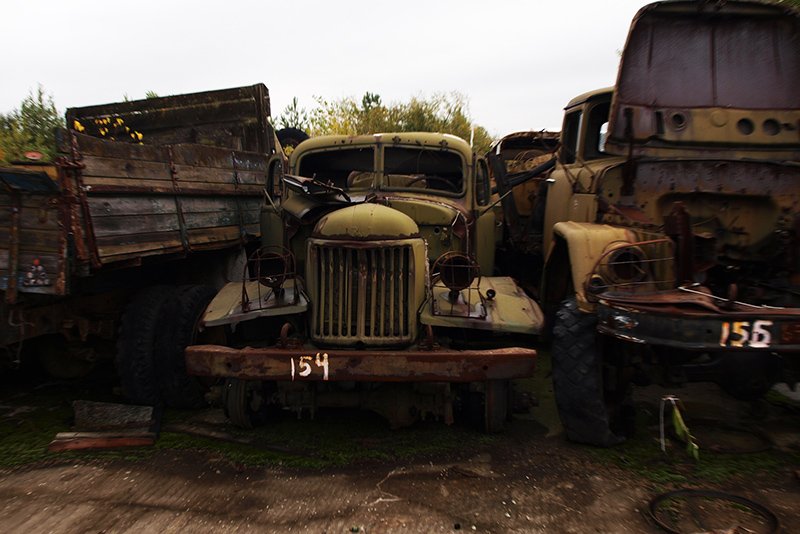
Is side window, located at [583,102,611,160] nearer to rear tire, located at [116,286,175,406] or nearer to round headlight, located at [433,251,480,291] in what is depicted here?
round headlight, located at [433,251,480,291]

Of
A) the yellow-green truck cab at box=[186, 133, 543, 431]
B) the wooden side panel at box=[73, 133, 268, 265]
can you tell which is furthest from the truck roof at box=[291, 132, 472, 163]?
the wooden side panel at box=[73, 133, 268, 265]

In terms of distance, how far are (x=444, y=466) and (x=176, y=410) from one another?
2345mm

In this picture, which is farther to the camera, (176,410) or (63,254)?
(176,410)

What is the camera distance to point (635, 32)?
4.39 meters

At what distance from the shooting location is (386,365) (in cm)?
343

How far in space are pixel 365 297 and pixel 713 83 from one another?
3179 mm

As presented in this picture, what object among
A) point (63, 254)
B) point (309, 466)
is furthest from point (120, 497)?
point (63, 254)

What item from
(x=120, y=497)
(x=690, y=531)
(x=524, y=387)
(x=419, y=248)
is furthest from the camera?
(x=524, y=387)

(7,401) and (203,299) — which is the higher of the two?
(203,299)

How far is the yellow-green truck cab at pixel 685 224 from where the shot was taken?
3.17 meters

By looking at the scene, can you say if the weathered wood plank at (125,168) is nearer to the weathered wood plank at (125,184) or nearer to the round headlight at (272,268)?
the weathered wood plank at (125,184)

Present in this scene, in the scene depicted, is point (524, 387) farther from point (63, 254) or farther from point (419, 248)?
point (63, 254)

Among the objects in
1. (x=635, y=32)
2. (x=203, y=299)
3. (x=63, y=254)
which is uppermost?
(x=635, y=32)

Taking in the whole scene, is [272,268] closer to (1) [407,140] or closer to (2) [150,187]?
(2) [150,187]
